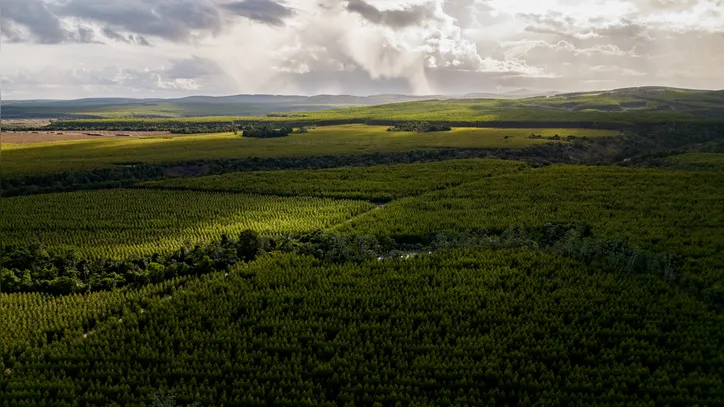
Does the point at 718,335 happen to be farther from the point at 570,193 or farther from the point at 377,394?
the point at 570,193

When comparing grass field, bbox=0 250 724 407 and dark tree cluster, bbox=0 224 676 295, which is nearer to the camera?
grass field, bbox=0 250 724 407

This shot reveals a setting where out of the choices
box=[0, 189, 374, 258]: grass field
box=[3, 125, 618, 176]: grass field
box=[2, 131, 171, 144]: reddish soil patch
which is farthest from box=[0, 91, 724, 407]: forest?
box=[2, 131, 171, 144]: reddish soil patch

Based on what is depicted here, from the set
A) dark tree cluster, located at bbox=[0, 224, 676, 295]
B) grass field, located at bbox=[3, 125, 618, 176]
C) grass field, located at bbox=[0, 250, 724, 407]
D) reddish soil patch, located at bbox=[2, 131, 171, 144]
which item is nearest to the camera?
grass field, located at bbox=[0, 250, 724, 407]

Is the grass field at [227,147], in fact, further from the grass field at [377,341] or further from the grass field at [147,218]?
the grass field at [377,341]

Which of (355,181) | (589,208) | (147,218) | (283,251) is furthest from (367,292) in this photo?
(355,181)

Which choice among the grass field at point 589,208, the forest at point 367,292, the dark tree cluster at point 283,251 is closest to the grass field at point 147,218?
the forest at point 367,292

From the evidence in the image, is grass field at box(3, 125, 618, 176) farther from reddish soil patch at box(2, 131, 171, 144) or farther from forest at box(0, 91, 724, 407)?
forest at box(0, 91, 724, 407)
